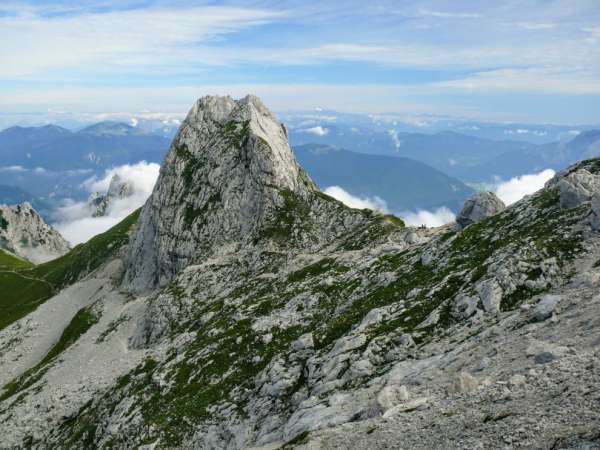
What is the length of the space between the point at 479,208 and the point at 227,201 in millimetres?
56924

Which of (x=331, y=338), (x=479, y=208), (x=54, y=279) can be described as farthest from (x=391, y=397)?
(x=54, y=279)

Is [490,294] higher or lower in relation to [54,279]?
higher

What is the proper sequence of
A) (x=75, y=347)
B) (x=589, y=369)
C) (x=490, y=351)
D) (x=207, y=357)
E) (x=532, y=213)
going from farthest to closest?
1. (x=75, y=347)
2. (x=207, y=357)
3. (x=532, y=213)
4. (x=490, y=351)
5. (x=589, y=369)

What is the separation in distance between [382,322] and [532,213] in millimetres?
19570

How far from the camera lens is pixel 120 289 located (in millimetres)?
118375

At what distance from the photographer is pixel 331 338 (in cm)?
4112

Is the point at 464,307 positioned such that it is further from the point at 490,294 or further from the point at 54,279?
the point at 54,279

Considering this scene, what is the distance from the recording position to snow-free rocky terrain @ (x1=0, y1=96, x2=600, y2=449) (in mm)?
22703

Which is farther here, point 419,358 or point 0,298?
point 0,298

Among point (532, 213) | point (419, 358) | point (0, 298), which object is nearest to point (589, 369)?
point (419, 358)

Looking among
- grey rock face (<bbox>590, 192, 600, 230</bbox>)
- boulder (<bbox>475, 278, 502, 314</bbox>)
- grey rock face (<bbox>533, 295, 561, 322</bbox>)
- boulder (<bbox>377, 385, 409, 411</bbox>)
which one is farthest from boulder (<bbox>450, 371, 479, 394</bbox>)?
grey rock face (<bbox>590, 192, 600, 230</bbox>)

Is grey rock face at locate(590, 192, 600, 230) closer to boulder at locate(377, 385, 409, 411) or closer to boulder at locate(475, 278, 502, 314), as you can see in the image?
boulder at locate(475, 278, 502, 314)

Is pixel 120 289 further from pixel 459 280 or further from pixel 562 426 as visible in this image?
pixel 562 426

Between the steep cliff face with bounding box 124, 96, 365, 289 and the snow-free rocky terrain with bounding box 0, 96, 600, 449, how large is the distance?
523 millimetres
